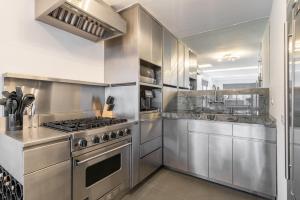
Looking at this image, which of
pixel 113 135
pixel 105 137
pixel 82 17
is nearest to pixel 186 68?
pixel 82 17

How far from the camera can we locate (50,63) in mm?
1789

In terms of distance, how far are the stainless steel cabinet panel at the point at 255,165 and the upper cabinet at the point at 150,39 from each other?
161 centimetres

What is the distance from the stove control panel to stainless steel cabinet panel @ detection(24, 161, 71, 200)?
0.15 metres

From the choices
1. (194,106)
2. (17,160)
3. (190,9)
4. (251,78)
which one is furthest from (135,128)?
(251,78)

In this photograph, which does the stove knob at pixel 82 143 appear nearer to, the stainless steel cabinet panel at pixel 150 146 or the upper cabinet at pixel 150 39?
the stainless steel cabinet panel at pixel 150 146

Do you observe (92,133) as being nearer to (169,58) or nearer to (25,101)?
(25,101)

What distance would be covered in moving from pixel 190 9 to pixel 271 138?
6.26 ft

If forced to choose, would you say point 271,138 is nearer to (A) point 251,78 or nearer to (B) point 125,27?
(A) point 251,78

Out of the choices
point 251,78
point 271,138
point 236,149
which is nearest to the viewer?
point 271,138

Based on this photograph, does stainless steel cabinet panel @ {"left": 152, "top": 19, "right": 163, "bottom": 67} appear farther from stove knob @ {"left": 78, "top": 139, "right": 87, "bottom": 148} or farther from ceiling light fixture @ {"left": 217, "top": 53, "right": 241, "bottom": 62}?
ceiling light fixture @ {"left": 217, "top": 53, "right": 241, "bottom": 62}

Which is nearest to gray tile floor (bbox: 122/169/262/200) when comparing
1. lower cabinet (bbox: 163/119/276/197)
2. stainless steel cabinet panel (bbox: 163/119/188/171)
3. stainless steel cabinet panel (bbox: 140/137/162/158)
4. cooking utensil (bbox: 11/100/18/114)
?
lower cabinet (bbox: 163/119/276/197)

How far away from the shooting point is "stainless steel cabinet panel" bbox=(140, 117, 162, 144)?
2.17m

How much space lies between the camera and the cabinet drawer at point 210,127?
2.05 meters

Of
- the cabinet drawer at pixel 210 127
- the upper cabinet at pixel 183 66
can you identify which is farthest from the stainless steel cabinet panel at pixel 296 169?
the upper cabinet at pixel 183 66
